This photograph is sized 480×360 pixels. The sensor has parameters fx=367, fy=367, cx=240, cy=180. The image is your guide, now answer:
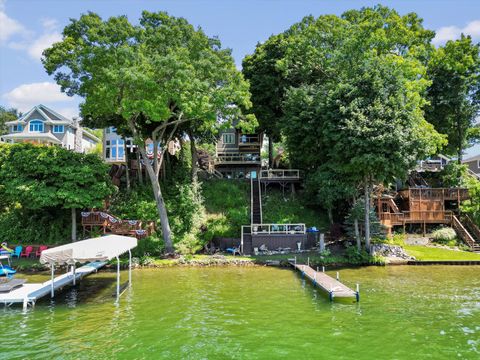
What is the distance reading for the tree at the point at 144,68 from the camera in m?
23.4

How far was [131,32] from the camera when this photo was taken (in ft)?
79.1

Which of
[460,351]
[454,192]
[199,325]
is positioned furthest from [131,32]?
[454,192]

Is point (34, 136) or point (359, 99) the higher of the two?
point (34, 136)

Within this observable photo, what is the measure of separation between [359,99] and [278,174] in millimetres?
14529

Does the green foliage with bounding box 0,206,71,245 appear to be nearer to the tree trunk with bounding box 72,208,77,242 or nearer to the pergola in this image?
the tree trunk with bounding box 72,208,77,242

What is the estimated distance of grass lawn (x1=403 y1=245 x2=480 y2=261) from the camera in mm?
25906

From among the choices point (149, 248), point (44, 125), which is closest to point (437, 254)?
point (149, 248)

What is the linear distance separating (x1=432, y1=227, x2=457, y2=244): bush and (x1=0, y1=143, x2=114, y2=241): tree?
2713cm

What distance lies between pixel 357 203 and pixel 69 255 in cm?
2067

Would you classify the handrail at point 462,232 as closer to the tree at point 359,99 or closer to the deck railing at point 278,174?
the tree at point 359,99

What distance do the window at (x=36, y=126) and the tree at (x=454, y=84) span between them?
46.1 meters

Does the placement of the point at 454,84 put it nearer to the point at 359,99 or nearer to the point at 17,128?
the point at 359,99

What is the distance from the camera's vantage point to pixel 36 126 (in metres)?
47.8

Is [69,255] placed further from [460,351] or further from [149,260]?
[460,351]
